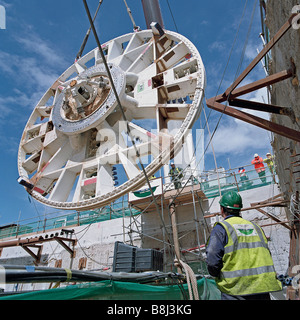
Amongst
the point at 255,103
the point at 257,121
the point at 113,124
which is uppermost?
the point at 113,124

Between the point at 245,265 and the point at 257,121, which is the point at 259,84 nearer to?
the point at 257,121

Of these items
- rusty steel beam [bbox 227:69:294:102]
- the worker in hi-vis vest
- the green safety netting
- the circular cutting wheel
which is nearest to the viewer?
the green safety netting

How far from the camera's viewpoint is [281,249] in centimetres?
707

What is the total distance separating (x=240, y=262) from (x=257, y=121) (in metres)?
2.18

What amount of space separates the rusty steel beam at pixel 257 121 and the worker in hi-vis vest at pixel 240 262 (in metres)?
1.64

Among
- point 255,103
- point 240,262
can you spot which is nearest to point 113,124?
point 255,103

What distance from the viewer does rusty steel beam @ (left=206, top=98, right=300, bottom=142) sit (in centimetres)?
319

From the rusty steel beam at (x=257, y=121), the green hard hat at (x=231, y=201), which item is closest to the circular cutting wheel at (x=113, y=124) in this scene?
the rusty steel beam at (x=257, y=121)

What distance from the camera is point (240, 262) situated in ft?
6.50

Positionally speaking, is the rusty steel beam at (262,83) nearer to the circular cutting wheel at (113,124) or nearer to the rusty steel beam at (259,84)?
the rusty steel beam at (259,84)

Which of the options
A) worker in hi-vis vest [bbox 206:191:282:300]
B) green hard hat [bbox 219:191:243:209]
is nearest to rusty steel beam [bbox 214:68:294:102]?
green hard hat [bbox 219:191:243:209]

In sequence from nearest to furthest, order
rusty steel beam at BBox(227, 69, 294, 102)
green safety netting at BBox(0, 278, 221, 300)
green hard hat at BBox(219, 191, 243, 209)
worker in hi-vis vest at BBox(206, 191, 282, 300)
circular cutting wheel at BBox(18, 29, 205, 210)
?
green safety netting at BBox(0, 278, 221, 300), worker in hi-vis vest at BBox(206, 191, 282, 300), green hard hat at BBox(219, 191, 243, 209), rusty steel beam at BBox(227, 69, 294, 102), circular cutting wheel at BBox(18, 29, 205, 210)

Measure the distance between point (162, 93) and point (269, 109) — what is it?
14.9ft

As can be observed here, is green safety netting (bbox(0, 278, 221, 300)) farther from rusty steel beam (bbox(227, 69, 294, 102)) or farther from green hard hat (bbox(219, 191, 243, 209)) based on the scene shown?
rusty steel beam (bbox(227, 69, 294, 102))
